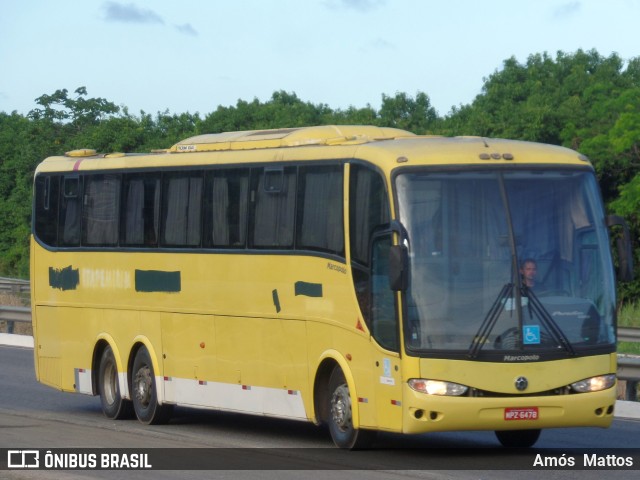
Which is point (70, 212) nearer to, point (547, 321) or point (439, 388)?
point (439, 388)

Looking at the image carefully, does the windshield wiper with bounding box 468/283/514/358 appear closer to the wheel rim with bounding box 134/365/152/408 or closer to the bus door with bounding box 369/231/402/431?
the bus door with bounding box 369/231/402/431

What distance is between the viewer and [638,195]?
47.8 metres

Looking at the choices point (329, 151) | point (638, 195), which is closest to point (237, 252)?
point (329, 151)

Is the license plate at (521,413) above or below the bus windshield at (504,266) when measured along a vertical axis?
below

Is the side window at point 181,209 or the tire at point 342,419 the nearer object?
the tire at point 342,419

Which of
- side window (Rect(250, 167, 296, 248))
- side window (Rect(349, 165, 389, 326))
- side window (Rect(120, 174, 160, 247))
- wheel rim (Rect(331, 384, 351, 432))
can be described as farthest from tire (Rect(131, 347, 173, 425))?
side window (Rect(349, 165, 389, 326))

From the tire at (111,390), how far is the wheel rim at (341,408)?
16.0 ft

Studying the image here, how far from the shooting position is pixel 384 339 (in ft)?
43.7

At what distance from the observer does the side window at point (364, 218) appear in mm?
13625

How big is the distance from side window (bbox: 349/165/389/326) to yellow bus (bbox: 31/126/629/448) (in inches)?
0.8

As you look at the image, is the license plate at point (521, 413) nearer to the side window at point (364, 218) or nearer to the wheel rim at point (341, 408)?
the side window at point (364, 218)

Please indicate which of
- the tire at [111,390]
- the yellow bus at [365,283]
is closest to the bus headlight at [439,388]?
the yellow bus at [365,283]

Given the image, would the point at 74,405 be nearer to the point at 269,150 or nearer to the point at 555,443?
the point at 269,150

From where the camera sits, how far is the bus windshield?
12922 millimetres
